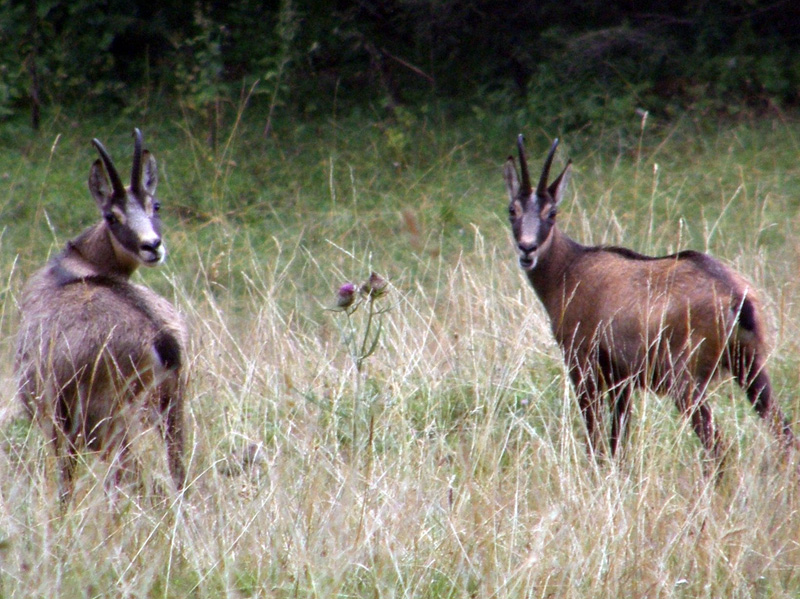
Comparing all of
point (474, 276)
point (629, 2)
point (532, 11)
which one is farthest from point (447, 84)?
point (474, 276)

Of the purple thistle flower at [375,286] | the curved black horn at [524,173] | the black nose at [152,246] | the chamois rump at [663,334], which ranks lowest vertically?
the chamois rump at [663,334]

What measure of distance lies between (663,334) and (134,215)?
2.51 metres

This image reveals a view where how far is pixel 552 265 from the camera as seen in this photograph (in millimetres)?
6031

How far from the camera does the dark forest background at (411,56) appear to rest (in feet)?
38.2

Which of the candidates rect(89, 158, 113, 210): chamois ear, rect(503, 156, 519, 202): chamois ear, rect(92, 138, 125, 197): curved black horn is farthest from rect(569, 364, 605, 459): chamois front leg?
rect(89, 158, 113, 210): chamois ear

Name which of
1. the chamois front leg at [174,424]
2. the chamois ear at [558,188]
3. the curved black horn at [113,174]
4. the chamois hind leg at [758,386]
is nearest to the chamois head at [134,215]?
the curved black horn at [113,174]

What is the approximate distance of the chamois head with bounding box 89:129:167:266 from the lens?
5023mm

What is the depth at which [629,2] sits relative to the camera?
13125 mm

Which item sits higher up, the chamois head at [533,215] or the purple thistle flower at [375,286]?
the purple thistle flower at [375,286]

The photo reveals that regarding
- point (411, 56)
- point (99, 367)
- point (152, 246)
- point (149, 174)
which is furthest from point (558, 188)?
point (411, 56)

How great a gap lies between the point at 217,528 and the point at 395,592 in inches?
27.9

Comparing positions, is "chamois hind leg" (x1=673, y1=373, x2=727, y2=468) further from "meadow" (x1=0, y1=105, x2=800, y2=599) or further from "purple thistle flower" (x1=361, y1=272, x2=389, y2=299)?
"purple thistle flower" (x1=361, y1=272, x2=389, y2=299)

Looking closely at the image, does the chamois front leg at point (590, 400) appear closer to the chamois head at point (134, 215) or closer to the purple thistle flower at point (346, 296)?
the purple thistle flower at point (346, 296)

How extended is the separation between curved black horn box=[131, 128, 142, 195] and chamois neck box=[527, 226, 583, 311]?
2.19m
